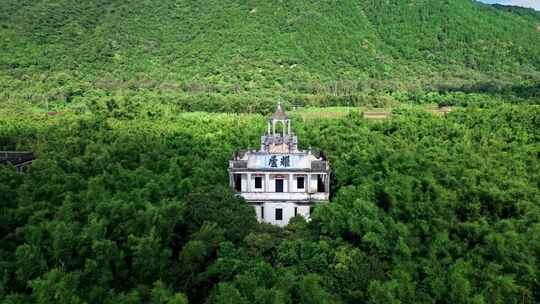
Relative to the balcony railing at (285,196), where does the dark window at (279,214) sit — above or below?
below

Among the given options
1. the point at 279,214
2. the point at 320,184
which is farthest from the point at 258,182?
the point at 320,184

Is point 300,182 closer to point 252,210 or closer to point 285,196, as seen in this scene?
point 285,196

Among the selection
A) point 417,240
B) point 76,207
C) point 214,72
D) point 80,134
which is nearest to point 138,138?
point 80,134

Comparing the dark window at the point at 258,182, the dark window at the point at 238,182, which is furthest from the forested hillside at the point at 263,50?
the dark window at the point at 258,182

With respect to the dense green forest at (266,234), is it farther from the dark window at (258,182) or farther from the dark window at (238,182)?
the dark window at (258,182)

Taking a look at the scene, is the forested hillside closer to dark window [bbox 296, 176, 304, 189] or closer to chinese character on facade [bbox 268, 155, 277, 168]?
chinese character on facade [bbox 268, 155, 277, 168]
